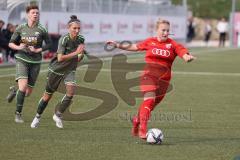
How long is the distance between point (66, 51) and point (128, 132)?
68.7 inches

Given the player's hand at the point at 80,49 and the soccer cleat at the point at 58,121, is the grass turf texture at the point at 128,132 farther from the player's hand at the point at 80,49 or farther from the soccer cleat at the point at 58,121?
the player's hand at the point at 80,49

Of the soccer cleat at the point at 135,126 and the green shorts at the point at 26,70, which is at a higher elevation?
the green shorts at the point at 26,70

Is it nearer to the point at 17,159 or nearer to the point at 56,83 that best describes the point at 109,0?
the point at 56,83

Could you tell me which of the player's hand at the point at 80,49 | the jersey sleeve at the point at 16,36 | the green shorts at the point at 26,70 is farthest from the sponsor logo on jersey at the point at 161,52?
the jersey sleeve at the point at 16,36

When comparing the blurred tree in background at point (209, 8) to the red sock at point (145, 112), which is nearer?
the red sock at point (145, 112)

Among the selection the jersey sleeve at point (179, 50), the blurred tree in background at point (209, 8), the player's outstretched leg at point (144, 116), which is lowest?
the blurred tree in background at point (209, 8)

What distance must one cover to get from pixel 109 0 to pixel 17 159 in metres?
36.4

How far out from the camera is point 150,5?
55719mm

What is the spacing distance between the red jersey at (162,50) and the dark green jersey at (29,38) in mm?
2750

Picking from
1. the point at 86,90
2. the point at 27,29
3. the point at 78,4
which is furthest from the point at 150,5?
the point at 27,29

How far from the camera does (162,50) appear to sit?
13.0 metres

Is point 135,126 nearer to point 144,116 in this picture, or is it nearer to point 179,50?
point 144,116

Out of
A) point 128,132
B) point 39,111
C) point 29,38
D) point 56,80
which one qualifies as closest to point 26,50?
point 29,38

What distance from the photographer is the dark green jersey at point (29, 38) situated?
15070mm
